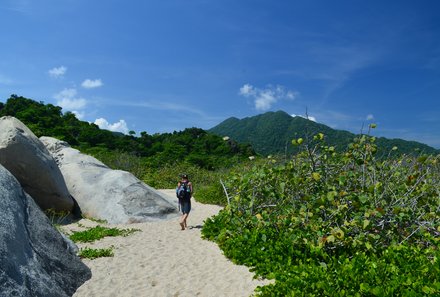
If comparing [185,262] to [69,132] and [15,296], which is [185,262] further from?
[69,132]

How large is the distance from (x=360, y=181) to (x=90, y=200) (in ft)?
34.6

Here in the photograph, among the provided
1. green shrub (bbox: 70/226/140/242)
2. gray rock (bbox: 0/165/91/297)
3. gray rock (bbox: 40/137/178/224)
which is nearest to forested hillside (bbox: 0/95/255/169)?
gray rock (bbox: 40/137/178/224)

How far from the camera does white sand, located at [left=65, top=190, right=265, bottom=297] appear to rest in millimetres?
7188

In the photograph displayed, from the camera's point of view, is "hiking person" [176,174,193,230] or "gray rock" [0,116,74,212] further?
"hiking person" [176,174,193,230]

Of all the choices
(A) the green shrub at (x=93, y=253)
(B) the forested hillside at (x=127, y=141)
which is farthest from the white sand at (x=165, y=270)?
(B) the forested hillside at (x=127, y=141)

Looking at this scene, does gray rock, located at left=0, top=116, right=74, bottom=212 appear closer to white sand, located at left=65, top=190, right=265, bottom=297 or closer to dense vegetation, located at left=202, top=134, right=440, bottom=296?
white sand, located at left=65, top=190, right=265, bottom=297

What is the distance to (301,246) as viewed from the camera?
8289 mm

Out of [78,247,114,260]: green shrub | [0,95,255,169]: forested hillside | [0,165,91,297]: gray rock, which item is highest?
[0,95,255,169]: forested hillside

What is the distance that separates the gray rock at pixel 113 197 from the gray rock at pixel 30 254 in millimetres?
6698

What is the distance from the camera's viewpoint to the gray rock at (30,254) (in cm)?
533

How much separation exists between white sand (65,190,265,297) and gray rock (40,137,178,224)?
2.89 metres

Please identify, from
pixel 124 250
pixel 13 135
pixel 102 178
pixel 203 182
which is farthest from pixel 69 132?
pixel 124 250

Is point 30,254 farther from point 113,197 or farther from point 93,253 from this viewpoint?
point 113,197

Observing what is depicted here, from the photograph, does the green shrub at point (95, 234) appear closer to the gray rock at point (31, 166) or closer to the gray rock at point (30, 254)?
the gray rock at point (31, 166)
